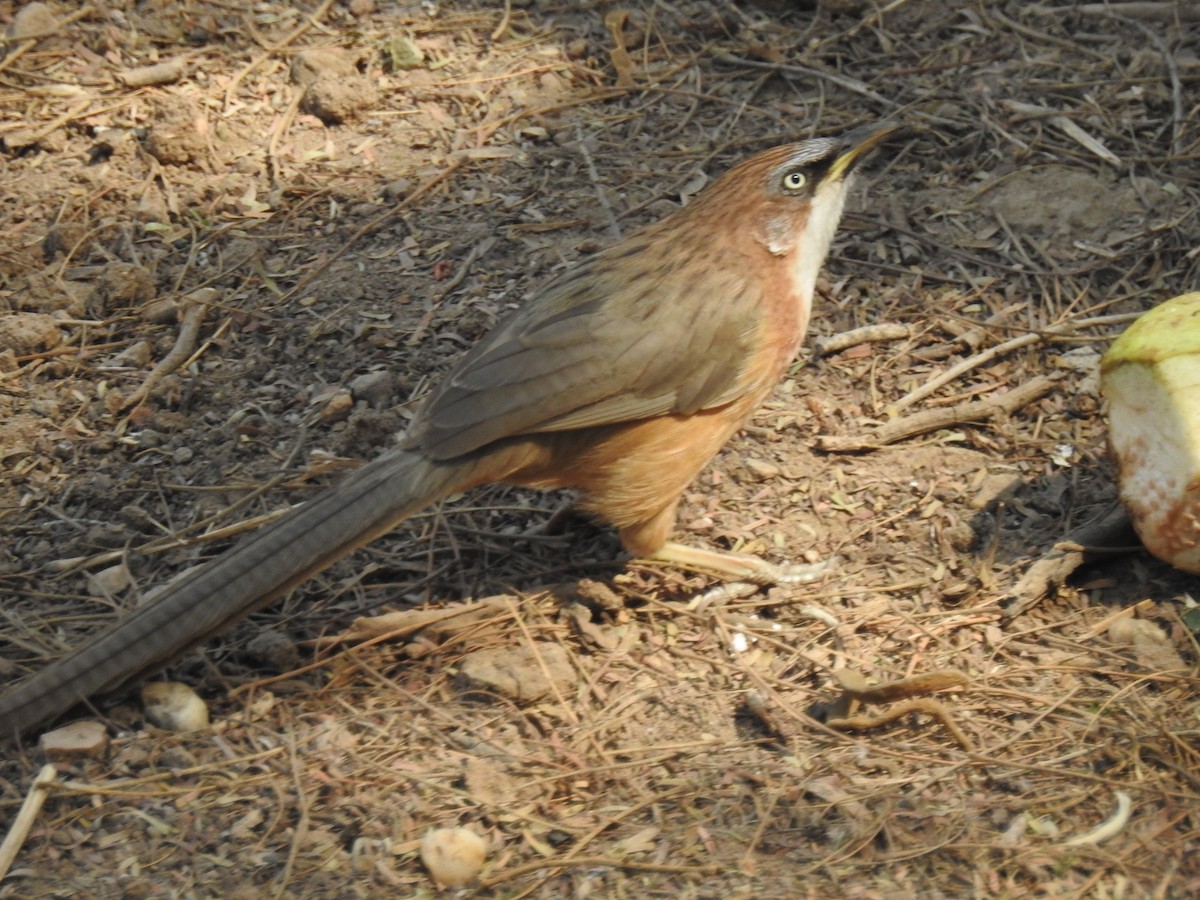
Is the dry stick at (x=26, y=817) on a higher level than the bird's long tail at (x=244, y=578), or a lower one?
lower

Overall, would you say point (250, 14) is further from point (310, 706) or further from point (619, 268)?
point (310, 706)

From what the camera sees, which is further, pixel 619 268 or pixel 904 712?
pixel 619 268

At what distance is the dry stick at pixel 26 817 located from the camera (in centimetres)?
382

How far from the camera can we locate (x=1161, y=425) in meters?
4.37

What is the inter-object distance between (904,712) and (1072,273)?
260 cm

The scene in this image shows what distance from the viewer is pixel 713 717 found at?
4.38 m

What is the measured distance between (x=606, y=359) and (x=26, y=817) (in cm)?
235

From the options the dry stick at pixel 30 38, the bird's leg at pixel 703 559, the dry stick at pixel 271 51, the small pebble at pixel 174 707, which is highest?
the dry stick at pixel 30 38

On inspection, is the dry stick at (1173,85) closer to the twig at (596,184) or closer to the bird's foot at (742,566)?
the twig at (596,184)

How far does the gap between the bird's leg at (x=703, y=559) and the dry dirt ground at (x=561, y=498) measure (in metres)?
0.08

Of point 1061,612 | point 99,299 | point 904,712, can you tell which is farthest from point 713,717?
point 99,299

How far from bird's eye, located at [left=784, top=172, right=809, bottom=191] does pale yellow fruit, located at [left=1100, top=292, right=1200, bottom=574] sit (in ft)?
4.16

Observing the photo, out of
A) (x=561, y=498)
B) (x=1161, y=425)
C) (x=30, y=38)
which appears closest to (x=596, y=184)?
(x=561, y=498)

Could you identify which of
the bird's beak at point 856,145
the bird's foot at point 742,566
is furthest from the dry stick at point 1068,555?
the bird's beak at point 856,145
